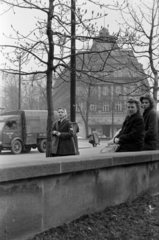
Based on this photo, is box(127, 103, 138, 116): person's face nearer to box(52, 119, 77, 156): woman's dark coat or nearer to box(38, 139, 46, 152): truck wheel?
box(52, 119, 77, 156): woman's dark coat

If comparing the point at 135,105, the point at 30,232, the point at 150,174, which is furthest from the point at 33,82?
the point at 30,232

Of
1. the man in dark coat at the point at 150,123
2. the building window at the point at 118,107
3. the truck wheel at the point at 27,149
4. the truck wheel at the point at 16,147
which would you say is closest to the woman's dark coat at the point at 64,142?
the man in dark coat at the point at 150,123

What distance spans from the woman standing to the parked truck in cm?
1479

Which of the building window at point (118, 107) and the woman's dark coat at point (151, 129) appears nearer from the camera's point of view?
the woman's dark coat at point (151, 129)

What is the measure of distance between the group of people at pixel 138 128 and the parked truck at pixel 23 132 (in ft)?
47.2

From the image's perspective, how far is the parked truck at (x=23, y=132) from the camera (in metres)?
21.9

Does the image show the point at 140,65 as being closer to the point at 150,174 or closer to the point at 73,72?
the point at 73,72

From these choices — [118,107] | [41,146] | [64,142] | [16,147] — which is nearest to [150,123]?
[64,142]

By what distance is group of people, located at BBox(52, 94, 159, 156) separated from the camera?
6344 mm

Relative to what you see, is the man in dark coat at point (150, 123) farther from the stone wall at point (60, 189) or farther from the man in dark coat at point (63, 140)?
the man in dark coat at point (63, 140)

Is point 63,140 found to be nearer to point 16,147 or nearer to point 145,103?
point 145,103

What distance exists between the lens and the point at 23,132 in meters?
22.6

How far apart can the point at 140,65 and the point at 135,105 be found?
693 cm

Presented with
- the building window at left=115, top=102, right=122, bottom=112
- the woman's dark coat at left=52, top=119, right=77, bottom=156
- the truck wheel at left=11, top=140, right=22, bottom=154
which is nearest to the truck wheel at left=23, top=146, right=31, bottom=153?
the truck wheel at left=11, top=140, right=22, bottom=154
